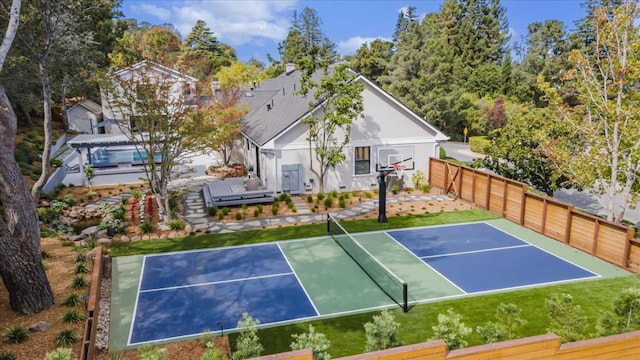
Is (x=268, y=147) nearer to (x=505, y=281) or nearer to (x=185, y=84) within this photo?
(x=185, y=84)

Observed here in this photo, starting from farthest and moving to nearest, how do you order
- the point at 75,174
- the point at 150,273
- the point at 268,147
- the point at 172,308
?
the point at 75,174
the point at 268,147
the point at 150,273
the point at 172,308

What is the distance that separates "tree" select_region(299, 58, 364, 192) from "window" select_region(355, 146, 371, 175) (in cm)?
101

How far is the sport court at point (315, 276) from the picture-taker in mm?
11266

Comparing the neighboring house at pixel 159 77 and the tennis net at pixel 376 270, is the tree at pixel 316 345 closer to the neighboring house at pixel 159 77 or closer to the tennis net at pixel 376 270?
the tennis net at pixel 376 270

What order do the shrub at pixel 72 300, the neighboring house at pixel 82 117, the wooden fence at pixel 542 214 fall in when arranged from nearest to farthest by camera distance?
the shrub at pixel 72 300 < the wooden fence at pixel 542 214 < the neighboring house at pixel 82 117

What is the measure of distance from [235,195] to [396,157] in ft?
29.2

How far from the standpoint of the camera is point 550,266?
14242 millimetres

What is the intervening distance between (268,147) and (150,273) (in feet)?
31.3

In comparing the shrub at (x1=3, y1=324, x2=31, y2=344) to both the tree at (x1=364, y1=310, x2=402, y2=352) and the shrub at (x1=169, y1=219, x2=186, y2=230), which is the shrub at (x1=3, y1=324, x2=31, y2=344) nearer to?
the tree at (x1=364, y1=310, x2=402, y2=352)

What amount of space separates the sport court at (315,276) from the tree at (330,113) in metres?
6.05

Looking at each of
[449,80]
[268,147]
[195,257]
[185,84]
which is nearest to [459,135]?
[449,80]

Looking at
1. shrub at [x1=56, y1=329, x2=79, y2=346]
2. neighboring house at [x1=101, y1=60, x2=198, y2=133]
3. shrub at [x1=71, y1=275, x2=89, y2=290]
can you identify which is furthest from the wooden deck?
shrub at [x1=56, y1=329, x2=79, y2=346]

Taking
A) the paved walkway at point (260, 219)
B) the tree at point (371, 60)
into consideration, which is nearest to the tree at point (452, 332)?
the paved walkway at point (260, 219)

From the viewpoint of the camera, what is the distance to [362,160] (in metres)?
23.9
